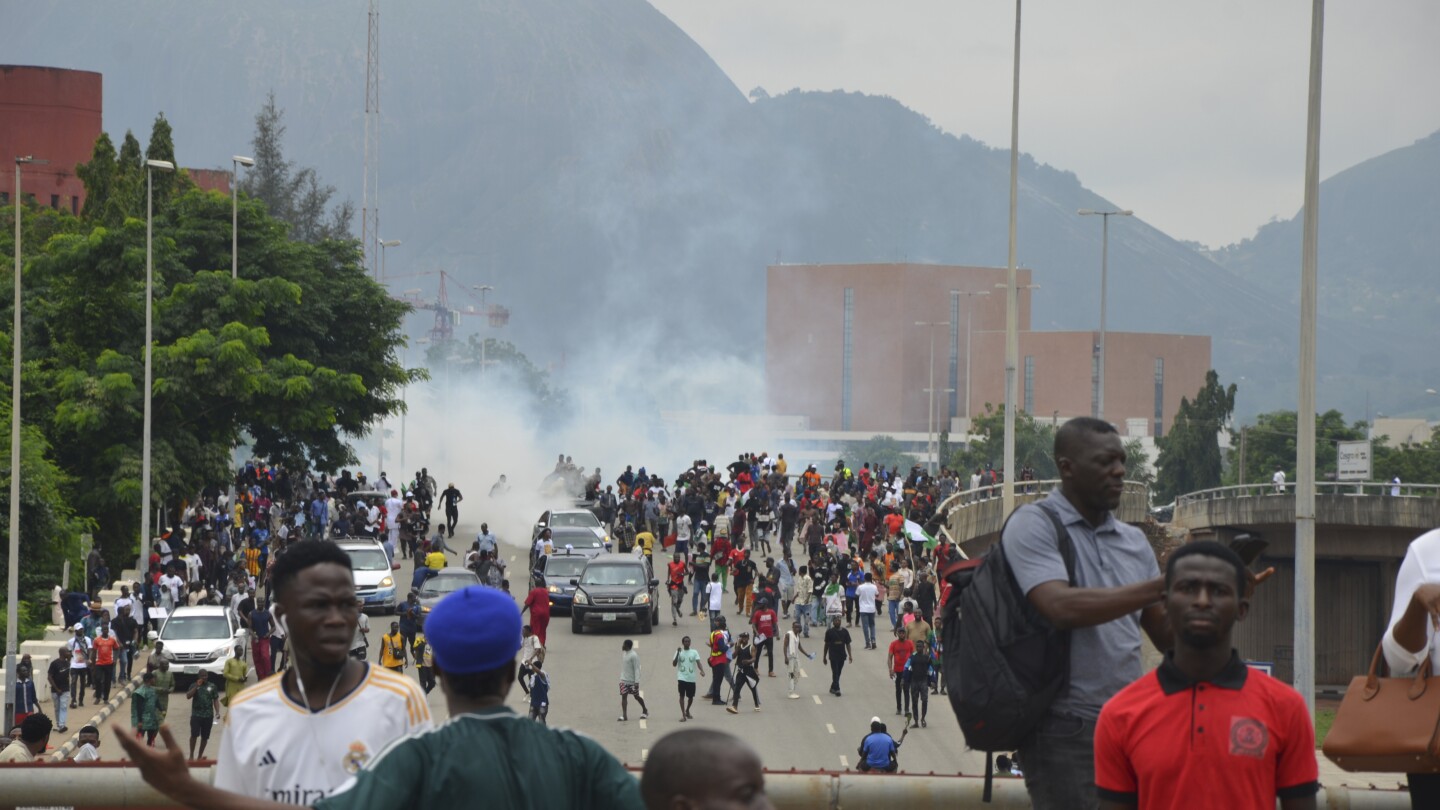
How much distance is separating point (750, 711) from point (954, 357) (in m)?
146

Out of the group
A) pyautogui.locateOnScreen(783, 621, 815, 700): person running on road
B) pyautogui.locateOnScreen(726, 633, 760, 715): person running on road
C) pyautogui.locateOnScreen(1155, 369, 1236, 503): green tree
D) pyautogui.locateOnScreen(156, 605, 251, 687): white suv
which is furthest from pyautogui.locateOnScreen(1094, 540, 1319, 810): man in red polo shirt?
pyautogui.locateOnScreen(1155, 369, 1236, 503): green tree

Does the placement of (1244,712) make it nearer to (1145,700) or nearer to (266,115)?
(1145,700)

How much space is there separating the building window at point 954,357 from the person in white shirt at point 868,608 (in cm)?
12724

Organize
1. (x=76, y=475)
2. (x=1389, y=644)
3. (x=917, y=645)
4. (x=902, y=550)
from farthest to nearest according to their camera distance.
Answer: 1. (x=76, y=475)
2. (x=902, y=550)
3. (x=917, y=645)
4. (x=1389, y=644)

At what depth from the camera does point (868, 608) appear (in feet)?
107

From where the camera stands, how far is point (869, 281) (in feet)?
547

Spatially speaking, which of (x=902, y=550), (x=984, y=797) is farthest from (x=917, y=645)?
(x=984, y=797)

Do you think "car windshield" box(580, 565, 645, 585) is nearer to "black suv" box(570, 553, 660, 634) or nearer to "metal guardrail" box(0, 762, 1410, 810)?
"black suv" box(570, 553, 660, 634)

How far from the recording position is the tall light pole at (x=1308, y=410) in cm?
1959

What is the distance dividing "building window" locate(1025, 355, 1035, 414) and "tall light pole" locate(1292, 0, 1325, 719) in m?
135

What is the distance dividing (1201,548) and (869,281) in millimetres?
162789

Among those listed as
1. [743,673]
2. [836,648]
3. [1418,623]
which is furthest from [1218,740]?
[836,648]

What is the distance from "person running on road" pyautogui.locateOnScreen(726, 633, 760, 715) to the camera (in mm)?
27312

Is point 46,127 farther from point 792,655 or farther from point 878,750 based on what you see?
point 878,750
